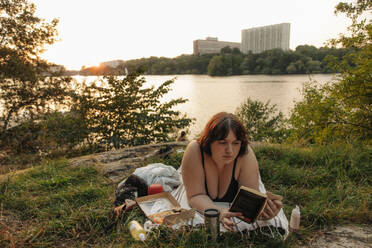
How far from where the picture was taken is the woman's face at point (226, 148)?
93.4 inches

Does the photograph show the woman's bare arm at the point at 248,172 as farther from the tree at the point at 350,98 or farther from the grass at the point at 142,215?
the tree at the point at 350,98

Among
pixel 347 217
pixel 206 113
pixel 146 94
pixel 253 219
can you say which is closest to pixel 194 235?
pixel 253 219

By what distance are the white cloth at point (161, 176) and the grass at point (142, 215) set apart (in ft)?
1.82

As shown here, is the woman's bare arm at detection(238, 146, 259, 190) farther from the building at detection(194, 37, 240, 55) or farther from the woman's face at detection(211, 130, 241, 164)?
the building at detection(194, 37, 240, 55)

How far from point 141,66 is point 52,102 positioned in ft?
15.5

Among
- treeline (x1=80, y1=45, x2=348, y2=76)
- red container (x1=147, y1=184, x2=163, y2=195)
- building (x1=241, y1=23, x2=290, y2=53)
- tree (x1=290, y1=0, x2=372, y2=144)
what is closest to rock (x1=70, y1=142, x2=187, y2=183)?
red container (x1=147, y1=184, x2=163, y2=195)

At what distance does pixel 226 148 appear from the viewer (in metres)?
2.39

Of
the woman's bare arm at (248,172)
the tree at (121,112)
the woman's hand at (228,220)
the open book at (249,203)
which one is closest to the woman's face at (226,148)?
the woman's bare arm at (248,172)

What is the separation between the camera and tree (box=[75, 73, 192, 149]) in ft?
26.4

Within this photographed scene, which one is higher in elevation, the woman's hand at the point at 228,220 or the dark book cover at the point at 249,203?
the dark book cover at the point at 249,203

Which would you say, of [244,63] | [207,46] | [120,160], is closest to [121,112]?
[120,160]

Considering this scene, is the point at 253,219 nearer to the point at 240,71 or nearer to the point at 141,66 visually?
the point at 141,66

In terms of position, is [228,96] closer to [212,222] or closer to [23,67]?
[23,67]

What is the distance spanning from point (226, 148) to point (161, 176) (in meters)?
1.52
